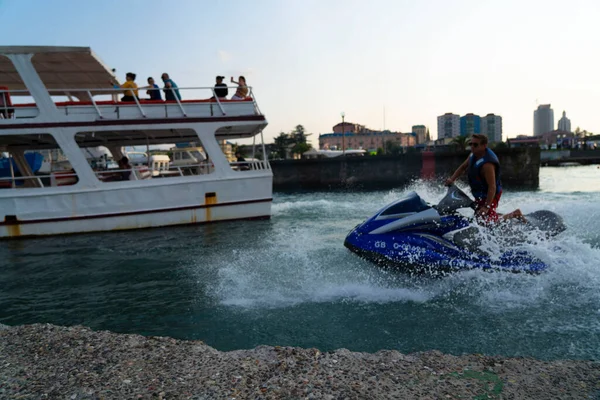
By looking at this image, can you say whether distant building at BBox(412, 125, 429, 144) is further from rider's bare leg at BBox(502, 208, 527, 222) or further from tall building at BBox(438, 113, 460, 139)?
rider's bare leg at BBox(502, 208, 527, 222)

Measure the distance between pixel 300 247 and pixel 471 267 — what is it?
12.7ft

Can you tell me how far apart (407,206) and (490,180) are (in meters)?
0.96

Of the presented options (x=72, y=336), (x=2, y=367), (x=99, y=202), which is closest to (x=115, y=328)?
(x=72, y=336)

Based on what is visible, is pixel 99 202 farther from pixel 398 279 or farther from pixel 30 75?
pixel 398 279

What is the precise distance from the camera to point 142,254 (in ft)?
28.1

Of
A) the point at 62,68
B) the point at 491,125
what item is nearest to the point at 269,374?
the point at 62,68

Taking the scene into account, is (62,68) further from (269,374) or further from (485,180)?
(269,374)

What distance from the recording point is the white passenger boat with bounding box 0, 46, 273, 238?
1110 cm

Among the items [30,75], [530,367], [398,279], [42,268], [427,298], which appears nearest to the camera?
[530,367]

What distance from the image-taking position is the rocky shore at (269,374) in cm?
290

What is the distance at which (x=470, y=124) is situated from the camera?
522 feet

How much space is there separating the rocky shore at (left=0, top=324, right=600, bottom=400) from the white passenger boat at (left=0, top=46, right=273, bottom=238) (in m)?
8.14

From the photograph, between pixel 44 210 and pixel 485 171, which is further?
pixel 44 210

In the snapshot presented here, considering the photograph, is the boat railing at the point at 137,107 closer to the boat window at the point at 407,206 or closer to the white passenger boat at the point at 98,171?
the white passenger boat at the point at 98,171
